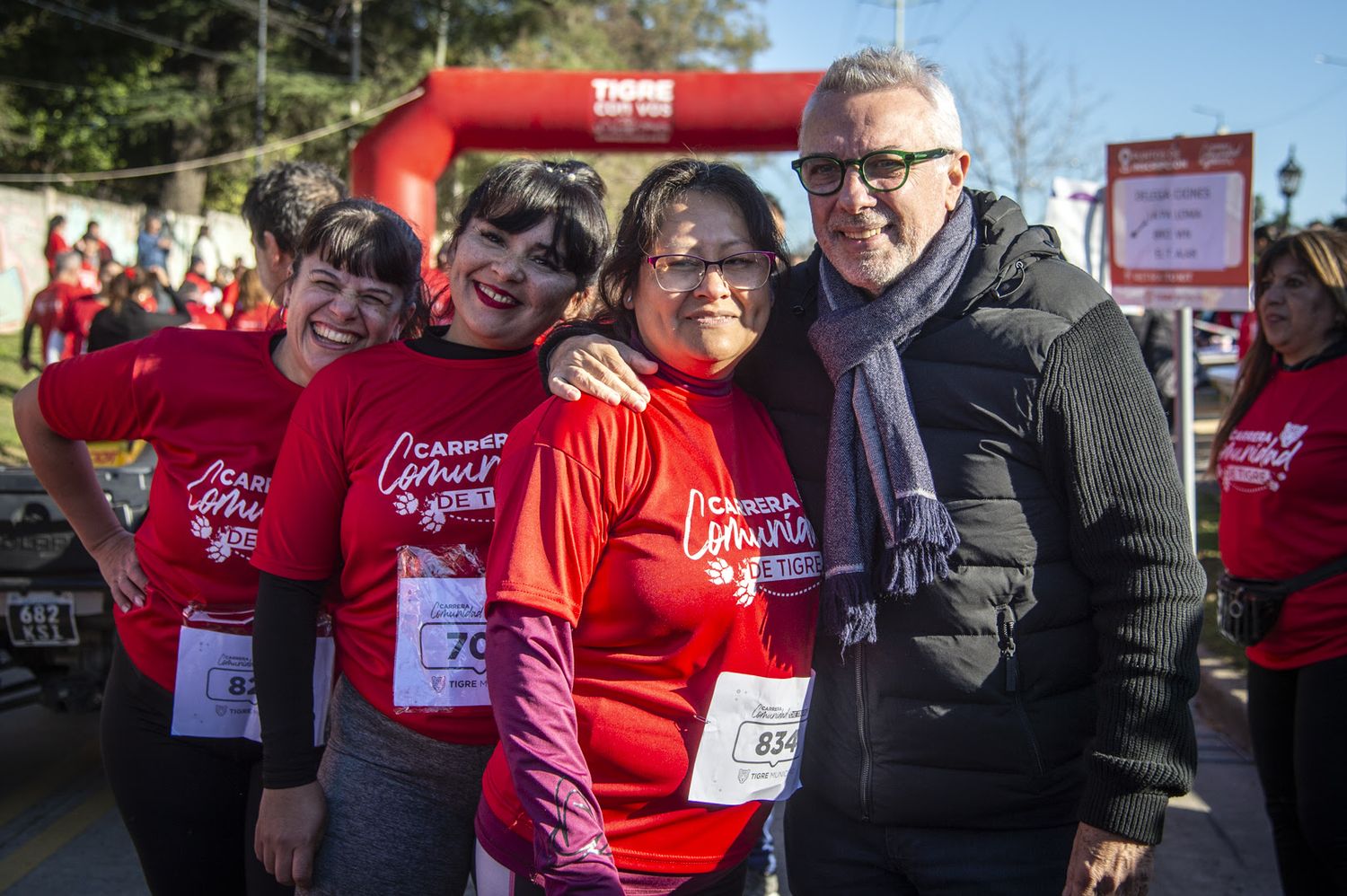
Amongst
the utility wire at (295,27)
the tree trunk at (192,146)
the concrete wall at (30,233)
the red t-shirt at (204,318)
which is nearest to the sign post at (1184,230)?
the red t-shirt at (204,318)

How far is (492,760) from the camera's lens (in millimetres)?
1936

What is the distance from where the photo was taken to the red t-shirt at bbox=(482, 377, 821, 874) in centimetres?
174

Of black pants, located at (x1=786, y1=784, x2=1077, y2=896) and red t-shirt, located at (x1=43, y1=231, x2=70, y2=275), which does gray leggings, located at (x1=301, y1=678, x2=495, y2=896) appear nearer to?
black pants, located at (x1=786, y1=784, x2=1077, y2=896)

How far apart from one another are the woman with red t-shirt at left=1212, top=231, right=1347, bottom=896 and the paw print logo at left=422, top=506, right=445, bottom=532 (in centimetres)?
239

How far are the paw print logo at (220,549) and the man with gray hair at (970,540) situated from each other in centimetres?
89

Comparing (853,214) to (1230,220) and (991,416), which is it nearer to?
(991,416)

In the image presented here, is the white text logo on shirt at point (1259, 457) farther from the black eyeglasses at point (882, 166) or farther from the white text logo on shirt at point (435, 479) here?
the white text logo on shirt at point (435, 479)

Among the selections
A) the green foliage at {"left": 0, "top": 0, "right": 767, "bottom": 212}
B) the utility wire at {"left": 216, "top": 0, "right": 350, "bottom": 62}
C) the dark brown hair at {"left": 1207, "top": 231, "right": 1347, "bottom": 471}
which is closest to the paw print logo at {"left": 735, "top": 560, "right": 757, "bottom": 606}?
the dark brown hair at {"left": 1207, "top": 231, "right": 1347, "bottom": 471}

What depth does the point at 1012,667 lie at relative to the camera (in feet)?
6.30

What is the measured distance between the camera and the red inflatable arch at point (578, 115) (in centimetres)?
1159

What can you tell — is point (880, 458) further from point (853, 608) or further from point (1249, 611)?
point (1249, 611)

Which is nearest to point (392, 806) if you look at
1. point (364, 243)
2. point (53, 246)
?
point (364, 243)

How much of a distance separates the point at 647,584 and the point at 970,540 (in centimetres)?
58

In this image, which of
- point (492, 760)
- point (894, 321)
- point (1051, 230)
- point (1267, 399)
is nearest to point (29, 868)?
point (492, 760)
